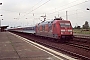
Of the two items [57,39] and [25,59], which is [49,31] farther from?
[25,59]

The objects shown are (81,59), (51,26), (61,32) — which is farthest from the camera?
(51,26)

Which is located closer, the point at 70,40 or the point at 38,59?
the point at 38,59

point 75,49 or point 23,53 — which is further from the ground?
point 23,53

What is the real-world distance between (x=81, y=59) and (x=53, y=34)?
44.4 feet

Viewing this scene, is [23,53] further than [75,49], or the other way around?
[75,49]

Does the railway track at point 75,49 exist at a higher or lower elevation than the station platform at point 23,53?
lower

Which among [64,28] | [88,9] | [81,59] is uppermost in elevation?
[88,9]

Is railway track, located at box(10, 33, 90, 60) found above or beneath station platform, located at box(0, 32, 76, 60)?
beneath

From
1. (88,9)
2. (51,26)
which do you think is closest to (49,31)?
(51,26)

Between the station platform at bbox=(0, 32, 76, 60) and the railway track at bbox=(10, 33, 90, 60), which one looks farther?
the railway track at bbox=(10, 33, 90, 60)

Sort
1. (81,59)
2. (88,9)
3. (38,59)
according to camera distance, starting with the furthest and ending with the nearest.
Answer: (88,9) → (81,59) → (38,59)

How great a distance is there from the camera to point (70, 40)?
86.8 feet

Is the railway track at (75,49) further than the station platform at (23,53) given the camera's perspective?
Yes

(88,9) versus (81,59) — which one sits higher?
(88,9)
